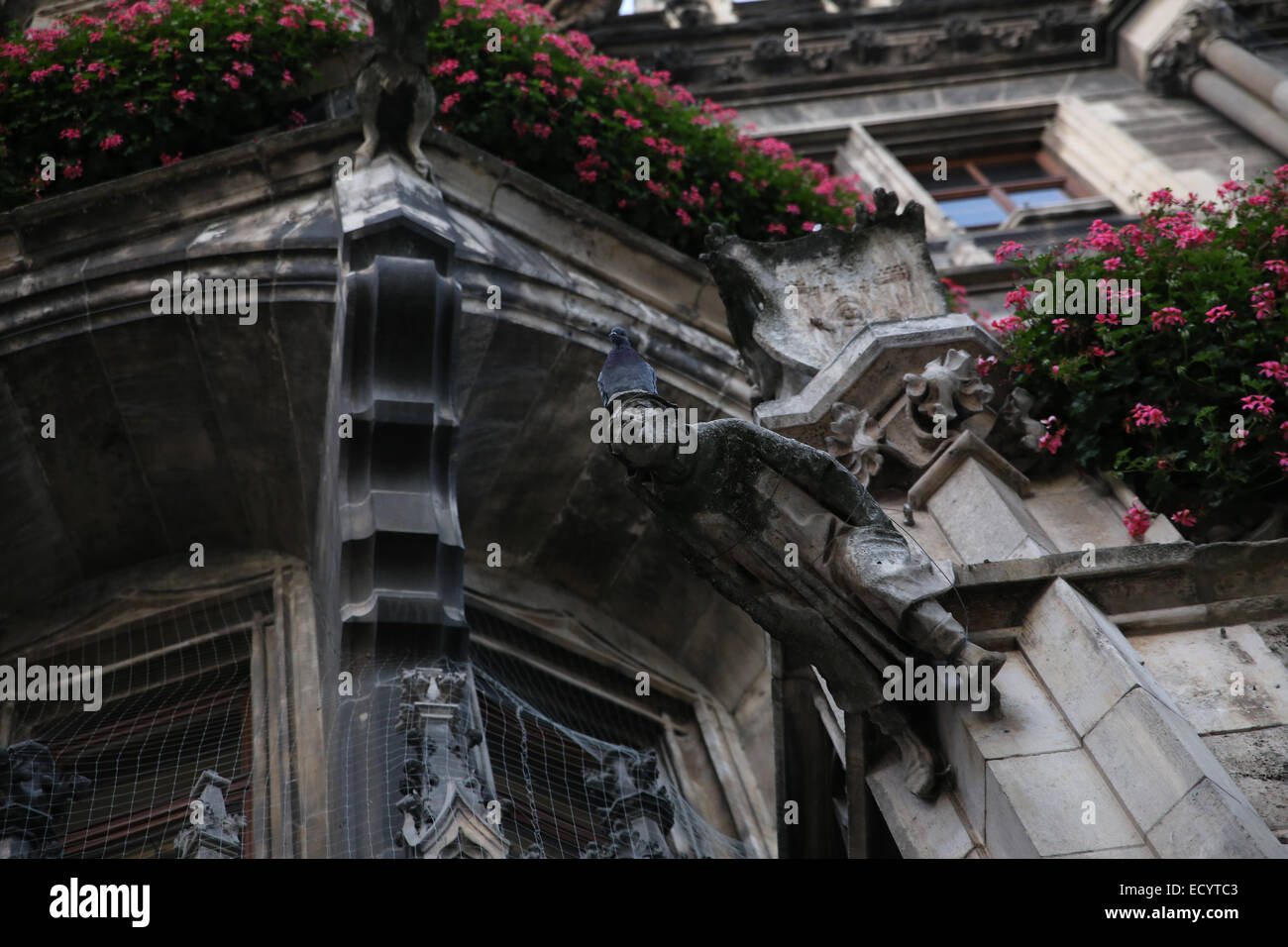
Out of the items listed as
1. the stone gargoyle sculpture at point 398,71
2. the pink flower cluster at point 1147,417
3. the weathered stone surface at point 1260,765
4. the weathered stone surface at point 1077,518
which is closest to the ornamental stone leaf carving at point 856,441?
the weathered stone surface at point 1077,518

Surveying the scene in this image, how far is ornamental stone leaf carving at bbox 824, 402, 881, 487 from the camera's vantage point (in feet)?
18.3

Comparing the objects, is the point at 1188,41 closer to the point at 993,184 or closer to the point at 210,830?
the point at 993,184

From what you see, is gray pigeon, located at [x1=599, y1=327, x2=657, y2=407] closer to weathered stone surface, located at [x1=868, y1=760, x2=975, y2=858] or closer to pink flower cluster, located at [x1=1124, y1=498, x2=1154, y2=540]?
weathered stone surface, located at [x1=868, y1=760, x2=975, y2=858]

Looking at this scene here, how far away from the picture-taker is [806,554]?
4.61 meters

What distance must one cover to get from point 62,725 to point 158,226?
7.60 ft

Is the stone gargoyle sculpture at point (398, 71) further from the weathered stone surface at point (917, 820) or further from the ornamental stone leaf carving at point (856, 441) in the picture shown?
the weathered stone surface at point (917, 820)

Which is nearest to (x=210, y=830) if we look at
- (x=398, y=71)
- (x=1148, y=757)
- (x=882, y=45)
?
(x=1148, y=757)

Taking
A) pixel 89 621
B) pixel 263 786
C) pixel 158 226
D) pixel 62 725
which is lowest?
pixel 263 786

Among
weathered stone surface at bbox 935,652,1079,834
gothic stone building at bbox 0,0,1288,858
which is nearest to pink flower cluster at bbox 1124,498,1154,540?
gothic stone building at bbox 0,0,1288,858

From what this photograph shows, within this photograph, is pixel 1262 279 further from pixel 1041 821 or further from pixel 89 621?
pixel 89 621

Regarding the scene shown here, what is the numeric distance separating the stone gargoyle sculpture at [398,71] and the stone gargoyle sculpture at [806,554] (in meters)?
3.61

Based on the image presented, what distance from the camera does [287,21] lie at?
8.99 metres
